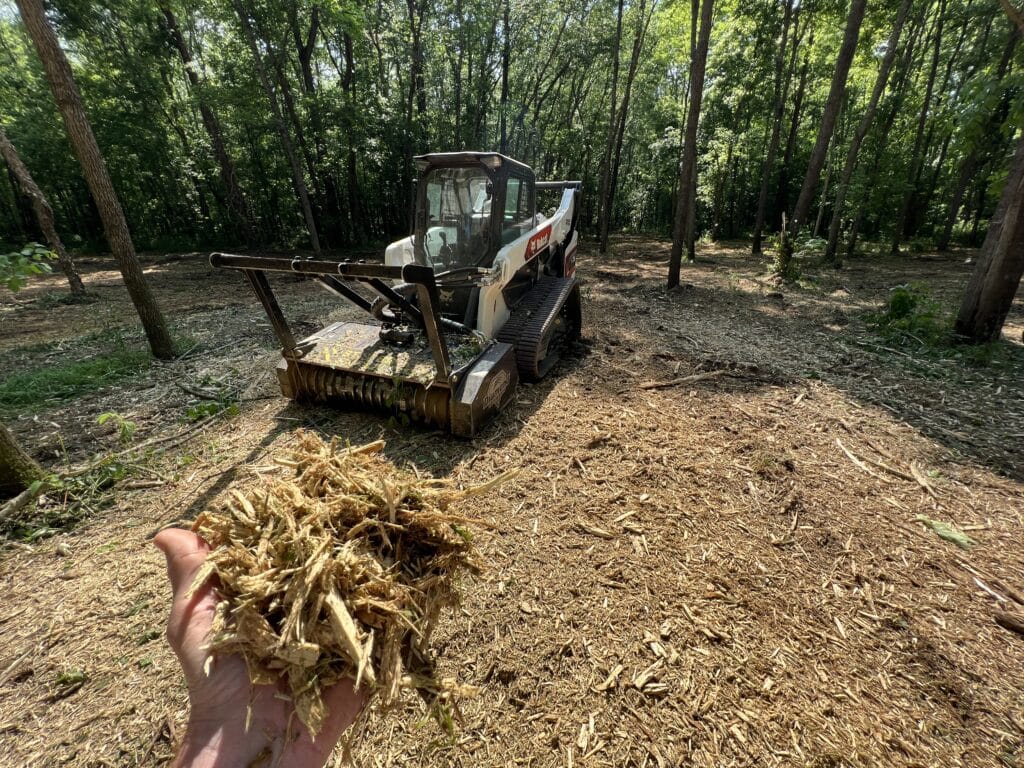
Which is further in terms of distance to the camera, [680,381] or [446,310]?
[446,310]

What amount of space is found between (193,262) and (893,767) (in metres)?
19.4

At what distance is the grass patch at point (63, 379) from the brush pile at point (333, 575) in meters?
5.03

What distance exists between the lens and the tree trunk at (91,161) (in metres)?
4.54

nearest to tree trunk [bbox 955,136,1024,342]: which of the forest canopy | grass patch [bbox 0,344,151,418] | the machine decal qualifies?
the machine decal

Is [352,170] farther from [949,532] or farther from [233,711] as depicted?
[949,532]

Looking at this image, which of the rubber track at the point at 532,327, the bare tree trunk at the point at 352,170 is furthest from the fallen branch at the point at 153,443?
the bare tree trunk at the point at 352,170

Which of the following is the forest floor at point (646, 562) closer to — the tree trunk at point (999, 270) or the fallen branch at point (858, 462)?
the fallen branch at point (858, 462)

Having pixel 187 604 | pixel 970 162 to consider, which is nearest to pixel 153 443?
pixel 187 604

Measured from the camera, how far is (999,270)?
5602 mm

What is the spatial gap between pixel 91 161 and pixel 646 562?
280 inches

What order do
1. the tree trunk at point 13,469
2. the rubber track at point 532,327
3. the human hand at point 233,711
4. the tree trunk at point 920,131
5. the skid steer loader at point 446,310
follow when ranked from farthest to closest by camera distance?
the tree trunk at point 920,131, the rubber track at point 532,327, the skid steer loader at point 446,310, the tree trunk at point 13,469, the human hand at point 233,711

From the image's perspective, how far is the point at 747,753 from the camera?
5.92ft

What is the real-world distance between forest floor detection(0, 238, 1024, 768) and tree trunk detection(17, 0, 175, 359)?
679 millimetres

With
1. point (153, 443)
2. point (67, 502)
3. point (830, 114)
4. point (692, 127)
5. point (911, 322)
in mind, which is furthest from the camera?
point (830, 114)
